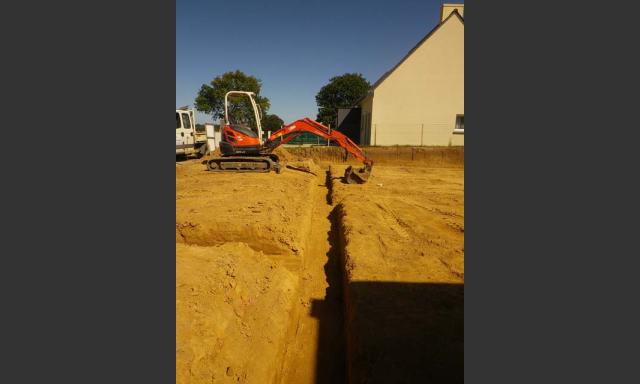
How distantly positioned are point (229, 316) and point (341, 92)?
61165 millimetres

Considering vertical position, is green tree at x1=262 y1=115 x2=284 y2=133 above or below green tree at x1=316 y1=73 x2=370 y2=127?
below

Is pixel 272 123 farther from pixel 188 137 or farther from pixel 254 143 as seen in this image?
pixel 254 143

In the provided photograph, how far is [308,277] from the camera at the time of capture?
18.7 feet

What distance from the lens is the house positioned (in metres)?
19.3

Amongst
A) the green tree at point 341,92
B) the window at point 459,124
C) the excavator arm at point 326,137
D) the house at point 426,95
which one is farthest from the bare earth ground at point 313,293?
the green tree at point 341,92

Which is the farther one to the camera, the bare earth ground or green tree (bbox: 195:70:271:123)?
green tree (bbox: 195:70:271:123)

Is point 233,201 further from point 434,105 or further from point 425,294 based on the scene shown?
point 434,105

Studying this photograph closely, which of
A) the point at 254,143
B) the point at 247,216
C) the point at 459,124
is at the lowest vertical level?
the point at 247,216

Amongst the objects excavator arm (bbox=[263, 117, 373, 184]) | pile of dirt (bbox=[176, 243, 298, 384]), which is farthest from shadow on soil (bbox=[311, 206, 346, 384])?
excavator arm (bbox=[263, 117, 373, 184])

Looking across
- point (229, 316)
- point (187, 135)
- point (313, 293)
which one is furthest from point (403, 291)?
point (187, 135)

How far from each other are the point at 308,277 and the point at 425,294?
220cm

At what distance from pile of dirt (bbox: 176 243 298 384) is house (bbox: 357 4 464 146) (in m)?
17.1

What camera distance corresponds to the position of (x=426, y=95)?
789 inches

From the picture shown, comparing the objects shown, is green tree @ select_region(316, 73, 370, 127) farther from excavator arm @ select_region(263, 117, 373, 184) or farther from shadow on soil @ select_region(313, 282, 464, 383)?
shadow on soil @ select_region(313, 282, 464, 383)
